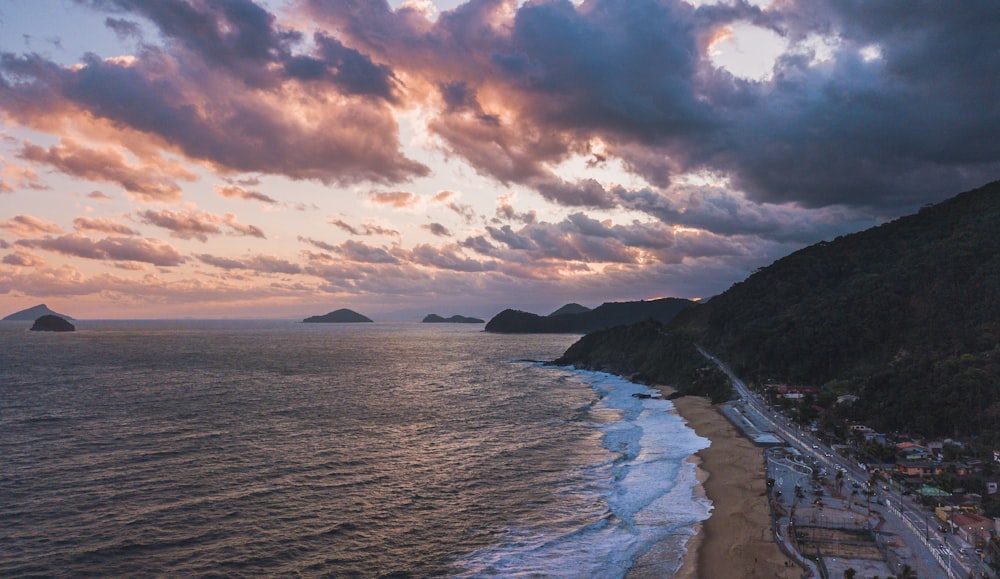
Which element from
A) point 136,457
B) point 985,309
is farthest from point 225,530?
point 985,309

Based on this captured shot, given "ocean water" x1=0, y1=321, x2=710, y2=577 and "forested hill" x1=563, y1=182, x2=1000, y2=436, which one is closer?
"ocean water" x1=0, y1=321, x2=710, y2=577

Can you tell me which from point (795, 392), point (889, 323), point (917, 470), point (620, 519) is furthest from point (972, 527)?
point (889, 323)

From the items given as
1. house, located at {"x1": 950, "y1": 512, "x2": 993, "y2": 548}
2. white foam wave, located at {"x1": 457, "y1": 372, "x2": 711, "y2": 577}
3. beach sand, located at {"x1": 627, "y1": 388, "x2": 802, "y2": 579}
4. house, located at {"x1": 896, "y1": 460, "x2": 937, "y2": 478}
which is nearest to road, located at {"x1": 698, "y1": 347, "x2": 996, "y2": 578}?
house, located at {"x1": 950, "y1": 512, "x2": 993, "y2": 548}

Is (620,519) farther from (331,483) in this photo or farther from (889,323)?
(889,323)

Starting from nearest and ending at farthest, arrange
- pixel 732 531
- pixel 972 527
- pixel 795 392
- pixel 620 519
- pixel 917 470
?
pixel 972 527 < pixel 732 531 < pixel 620 519 < pixel 917 470 < pixel 795 392

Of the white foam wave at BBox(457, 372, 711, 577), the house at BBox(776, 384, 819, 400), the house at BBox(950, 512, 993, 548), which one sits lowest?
the white foam wave at BBox(457, 372, 711, 577)

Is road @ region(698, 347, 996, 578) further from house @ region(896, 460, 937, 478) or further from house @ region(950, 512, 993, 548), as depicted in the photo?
house @ region(896, 460, 937, 478)

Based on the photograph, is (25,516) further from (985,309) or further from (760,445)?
(985,309)
